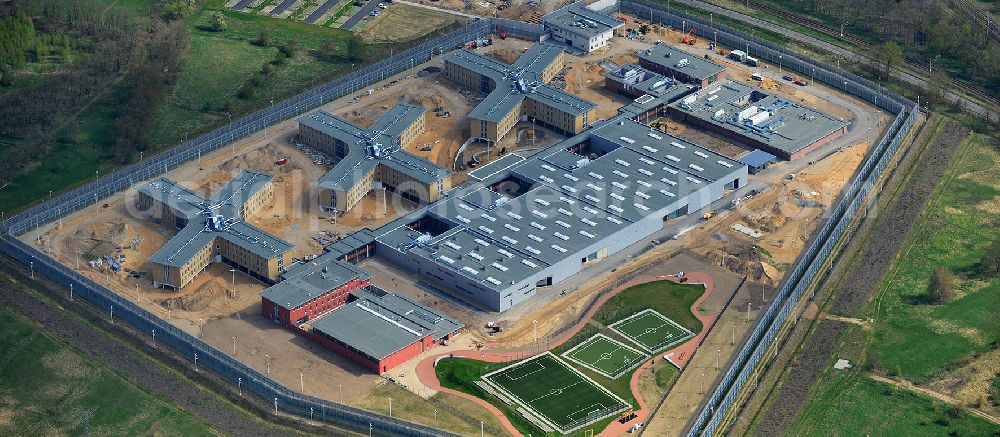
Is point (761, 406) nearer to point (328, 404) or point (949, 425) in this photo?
point (949, 425)

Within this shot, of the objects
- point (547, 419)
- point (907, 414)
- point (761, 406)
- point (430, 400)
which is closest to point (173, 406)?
point (430, 400)

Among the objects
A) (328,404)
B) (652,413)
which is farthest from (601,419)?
(328,404)

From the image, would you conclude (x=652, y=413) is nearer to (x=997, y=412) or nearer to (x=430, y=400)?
(x=430, y=400)

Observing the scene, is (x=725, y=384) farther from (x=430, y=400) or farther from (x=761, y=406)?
(x=430, y=400)

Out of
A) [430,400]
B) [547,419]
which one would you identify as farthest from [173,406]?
[547,419]
